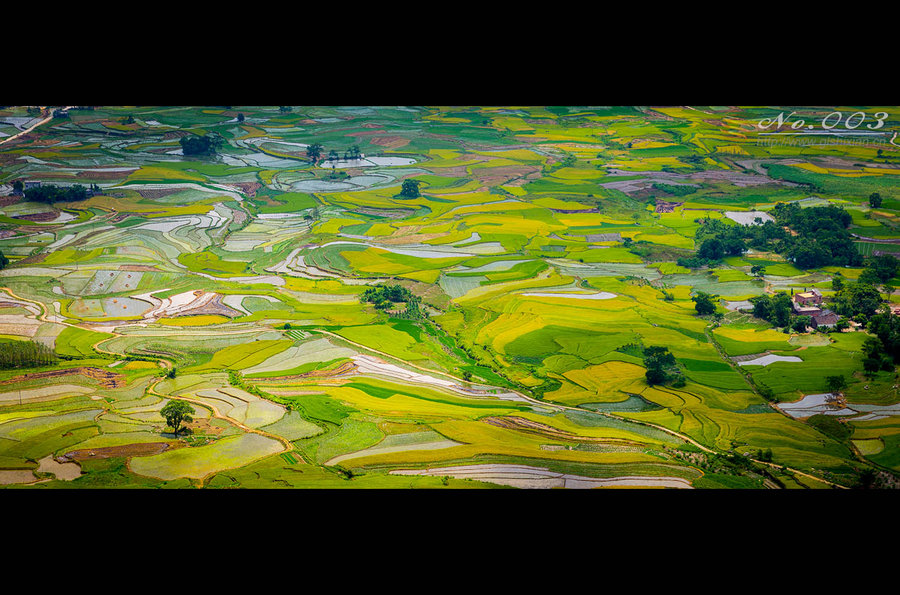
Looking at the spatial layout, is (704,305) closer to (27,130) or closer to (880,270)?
(880,270)

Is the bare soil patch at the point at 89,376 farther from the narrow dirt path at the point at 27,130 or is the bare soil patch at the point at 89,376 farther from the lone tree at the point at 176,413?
the narrow dirt path at the point at 27,130

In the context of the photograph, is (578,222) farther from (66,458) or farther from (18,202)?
(18,202)

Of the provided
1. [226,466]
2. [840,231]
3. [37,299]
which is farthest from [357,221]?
[840,231]

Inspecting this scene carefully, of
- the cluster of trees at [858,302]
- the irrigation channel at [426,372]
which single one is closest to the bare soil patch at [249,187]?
the irrigation channel at [426,372]

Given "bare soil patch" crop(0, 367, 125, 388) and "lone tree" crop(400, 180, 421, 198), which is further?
"lone tree" crop(400, 180, 421, 198)

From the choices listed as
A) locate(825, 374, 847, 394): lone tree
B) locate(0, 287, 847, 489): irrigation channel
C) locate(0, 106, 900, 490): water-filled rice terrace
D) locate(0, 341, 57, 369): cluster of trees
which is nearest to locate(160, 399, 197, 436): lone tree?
locate(0, 106, 900, 490): water-filled rice terrace

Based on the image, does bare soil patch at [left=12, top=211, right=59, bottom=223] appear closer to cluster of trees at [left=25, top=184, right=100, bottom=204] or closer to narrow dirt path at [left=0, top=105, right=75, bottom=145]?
cluster of trees at [left=25, top=184, right=100, bottom=204]
